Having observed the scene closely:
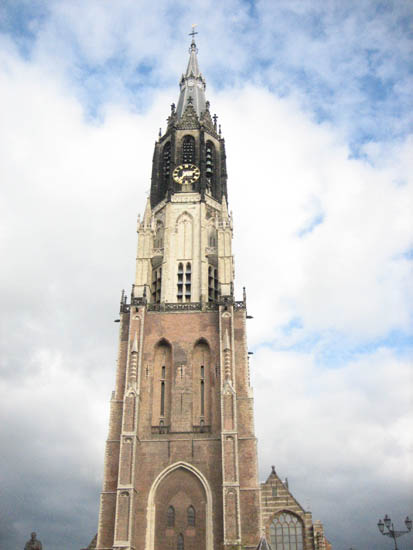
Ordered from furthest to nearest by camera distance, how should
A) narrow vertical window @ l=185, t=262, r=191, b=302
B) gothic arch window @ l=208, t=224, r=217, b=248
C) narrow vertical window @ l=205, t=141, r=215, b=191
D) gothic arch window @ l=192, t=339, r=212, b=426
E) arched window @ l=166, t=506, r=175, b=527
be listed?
narrow vertical window @ l=205, t=141, r=215, b=191
gothic arch window @ l=208, t=224, r=217, b=248
narrow vertical window @ l=185, t=262, r=191, b=302
gothic arch window @ l=192, t=339, r=212, b=426
arched window @ l=166, t=506, r=175, b=527

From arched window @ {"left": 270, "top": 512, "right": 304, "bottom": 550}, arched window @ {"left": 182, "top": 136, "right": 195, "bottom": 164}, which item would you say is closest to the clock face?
arched window @ {"left": 182, "top": 136, "right": 195, "bottom": 164}

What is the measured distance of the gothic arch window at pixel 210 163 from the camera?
5116 centimetres

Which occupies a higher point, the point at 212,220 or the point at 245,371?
the point at 212,220

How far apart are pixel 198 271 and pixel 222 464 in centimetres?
1613

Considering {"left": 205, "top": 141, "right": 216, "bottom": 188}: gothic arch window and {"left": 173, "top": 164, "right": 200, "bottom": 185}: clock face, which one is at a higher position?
{"left": 205, "top": 141, "right": 216, "bottom": 188}: gothic arch window

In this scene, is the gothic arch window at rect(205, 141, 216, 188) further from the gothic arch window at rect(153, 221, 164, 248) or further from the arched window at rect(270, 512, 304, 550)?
the arched window at rect(270, 512, 304, 550)

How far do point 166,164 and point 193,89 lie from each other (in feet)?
44.2

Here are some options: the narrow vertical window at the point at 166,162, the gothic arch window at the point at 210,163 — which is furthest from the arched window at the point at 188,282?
the narrow vertical window at the point at 166,162

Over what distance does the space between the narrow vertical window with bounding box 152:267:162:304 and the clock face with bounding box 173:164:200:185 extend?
9.42 meters

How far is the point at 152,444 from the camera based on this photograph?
35.9 metres

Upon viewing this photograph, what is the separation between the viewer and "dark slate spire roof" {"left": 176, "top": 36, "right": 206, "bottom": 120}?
57844 mm

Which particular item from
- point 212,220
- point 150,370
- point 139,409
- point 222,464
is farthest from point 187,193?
point 222,464

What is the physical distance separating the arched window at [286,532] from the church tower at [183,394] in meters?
5.13

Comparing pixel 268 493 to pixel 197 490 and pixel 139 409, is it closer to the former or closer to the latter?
pixel 197 490
